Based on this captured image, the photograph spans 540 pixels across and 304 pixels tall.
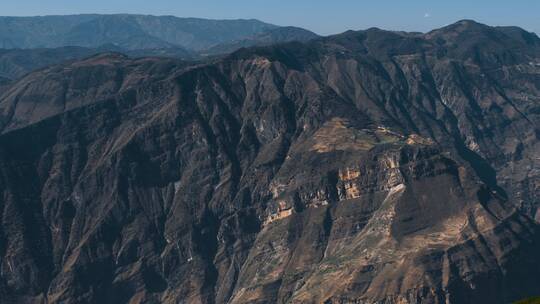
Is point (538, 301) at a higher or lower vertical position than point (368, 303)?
higher

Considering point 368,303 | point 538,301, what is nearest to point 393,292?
point 368,303

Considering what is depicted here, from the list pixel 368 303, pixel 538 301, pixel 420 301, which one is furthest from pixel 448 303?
pixel 538 301

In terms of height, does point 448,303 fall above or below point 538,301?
below

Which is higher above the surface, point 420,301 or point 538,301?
point 538,301

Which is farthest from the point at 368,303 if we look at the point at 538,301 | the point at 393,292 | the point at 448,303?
the point at 538,301

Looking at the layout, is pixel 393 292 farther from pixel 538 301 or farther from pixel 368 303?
pixel 538 301

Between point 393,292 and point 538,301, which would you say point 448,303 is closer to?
point 393,292

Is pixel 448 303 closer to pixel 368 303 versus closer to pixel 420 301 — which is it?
pixel 420 301

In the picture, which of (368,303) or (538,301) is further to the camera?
(368,303)
